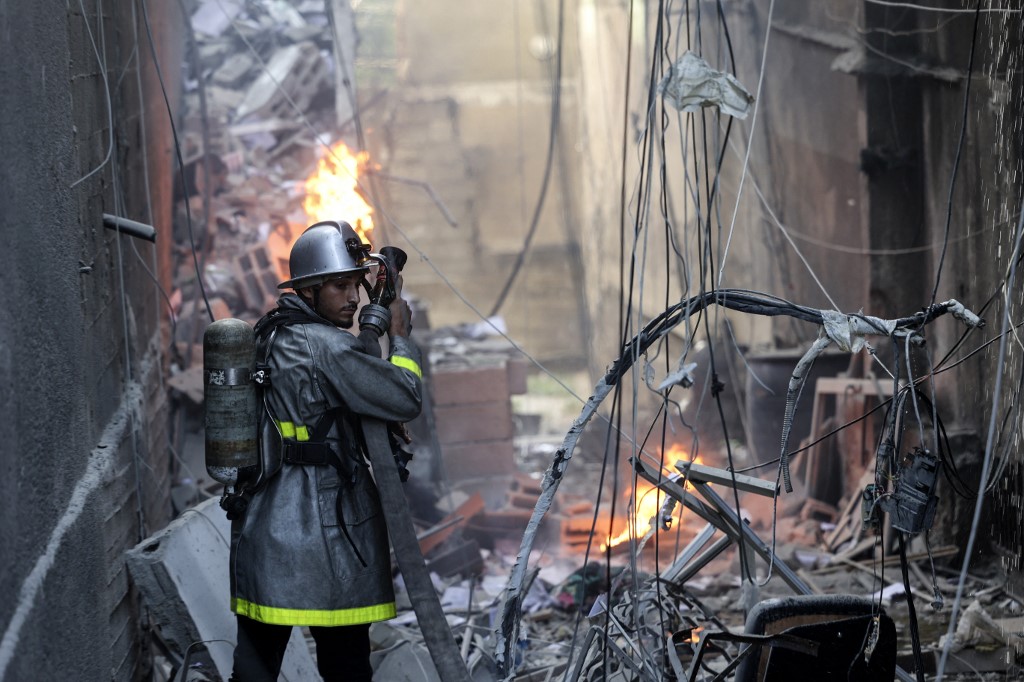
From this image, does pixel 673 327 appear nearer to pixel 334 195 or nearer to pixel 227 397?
pixel 227 397

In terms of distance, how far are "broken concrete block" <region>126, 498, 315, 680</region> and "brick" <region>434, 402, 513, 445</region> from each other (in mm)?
5998

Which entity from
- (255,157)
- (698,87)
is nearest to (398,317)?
(698,87)

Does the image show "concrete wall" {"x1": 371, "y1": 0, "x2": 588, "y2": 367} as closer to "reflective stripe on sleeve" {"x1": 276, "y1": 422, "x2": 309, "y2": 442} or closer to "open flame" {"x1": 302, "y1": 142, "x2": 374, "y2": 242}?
"open flame" {"x1": 302, "y1": 142, "x2": 374, "y2": 242}

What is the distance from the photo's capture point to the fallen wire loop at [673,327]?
11.6ft

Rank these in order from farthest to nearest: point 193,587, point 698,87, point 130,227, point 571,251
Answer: point 571,251 < point 130,227 < point 193,587 < point 698,87

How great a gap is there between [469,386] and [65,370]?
776 centimetres

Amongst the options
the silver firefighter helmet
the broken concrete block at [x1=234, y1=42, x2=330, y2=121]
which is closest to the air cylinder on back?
the silver firefighter helmet

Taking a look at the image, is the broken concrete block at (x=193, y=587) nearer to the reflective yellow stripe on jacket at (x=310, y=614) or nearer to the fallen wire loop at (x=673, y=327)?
the reflective yellow stripe on jacket at (x=310, y=614)

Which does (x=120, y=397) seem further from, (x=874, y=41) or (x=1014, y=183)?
(x=874, y=41)

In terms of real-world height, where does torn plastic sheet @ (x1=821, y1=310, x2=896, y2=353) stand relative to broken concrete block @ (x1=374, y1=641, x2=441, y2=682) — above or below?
above

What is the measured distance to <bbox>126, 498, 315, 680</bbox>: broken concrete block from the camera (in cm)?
464

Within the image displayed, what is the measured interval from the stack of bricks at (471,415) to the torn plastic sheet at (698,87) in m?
7.30

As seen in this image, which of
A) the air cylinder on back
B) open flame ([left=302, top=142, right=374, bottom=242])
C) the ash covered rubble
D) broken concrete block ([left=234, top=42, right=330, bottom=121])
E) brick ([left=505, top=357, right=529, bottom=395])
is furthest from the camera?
broken concrete block ([left=234, top=42, right=330, bottom=121])

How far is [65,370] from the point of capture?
12.5 ft
